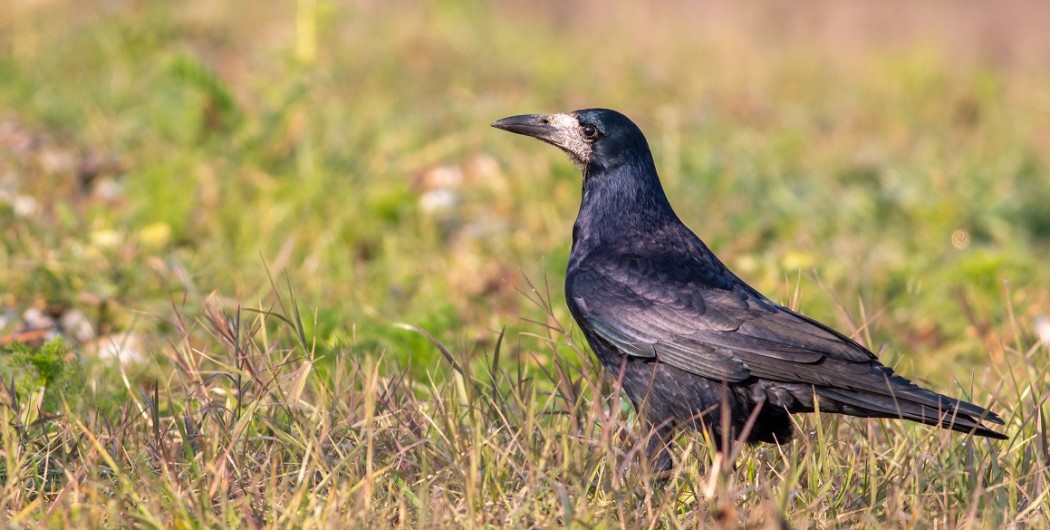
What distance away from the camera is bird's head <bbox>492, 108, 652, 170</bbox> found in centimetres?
383

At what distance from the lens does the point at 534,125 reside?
4.02m

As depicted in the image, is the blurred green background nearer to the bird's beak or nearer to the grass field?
the grass field

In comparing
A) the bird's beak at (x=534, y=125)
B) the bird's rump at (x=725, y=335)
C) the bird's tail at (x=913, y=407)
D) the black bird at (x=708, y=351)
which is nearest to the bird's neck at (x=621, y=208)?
the black bird at (x=708, y=351)

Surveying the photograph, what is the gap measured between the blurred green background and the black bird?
9.2 inches

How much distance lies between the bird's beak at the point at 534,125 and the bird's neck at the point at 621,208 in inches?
10.0

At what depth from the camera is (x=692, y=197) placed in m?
6.13

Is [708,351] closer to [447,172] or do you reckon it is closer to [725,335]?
[725,335]

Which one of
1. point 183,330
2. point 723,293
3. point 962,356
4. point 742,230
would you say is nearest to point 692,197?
point 742,230

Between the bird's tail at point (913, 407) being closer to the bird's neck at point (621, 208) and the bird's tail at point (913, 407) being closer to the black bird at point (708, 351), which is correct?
the black bird at point (708, 351)

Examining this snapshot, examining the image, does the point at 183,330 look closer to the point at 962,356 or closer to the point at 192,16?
the point at 962,356

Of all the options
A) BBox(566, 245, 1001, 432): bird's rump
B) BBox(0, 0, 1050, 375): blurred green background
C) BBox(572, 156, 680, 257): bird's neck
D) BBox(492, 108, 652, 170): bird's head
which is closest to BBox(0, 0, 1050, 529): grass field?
BBox(0, 0, 1050, 375): blurred green background

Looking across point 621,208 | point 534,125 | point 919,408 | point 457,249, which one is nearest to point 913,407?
point 919,408

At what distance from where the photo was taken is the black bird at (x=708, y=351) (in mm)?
3156

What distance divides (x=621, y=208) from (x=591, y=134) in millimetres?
298
